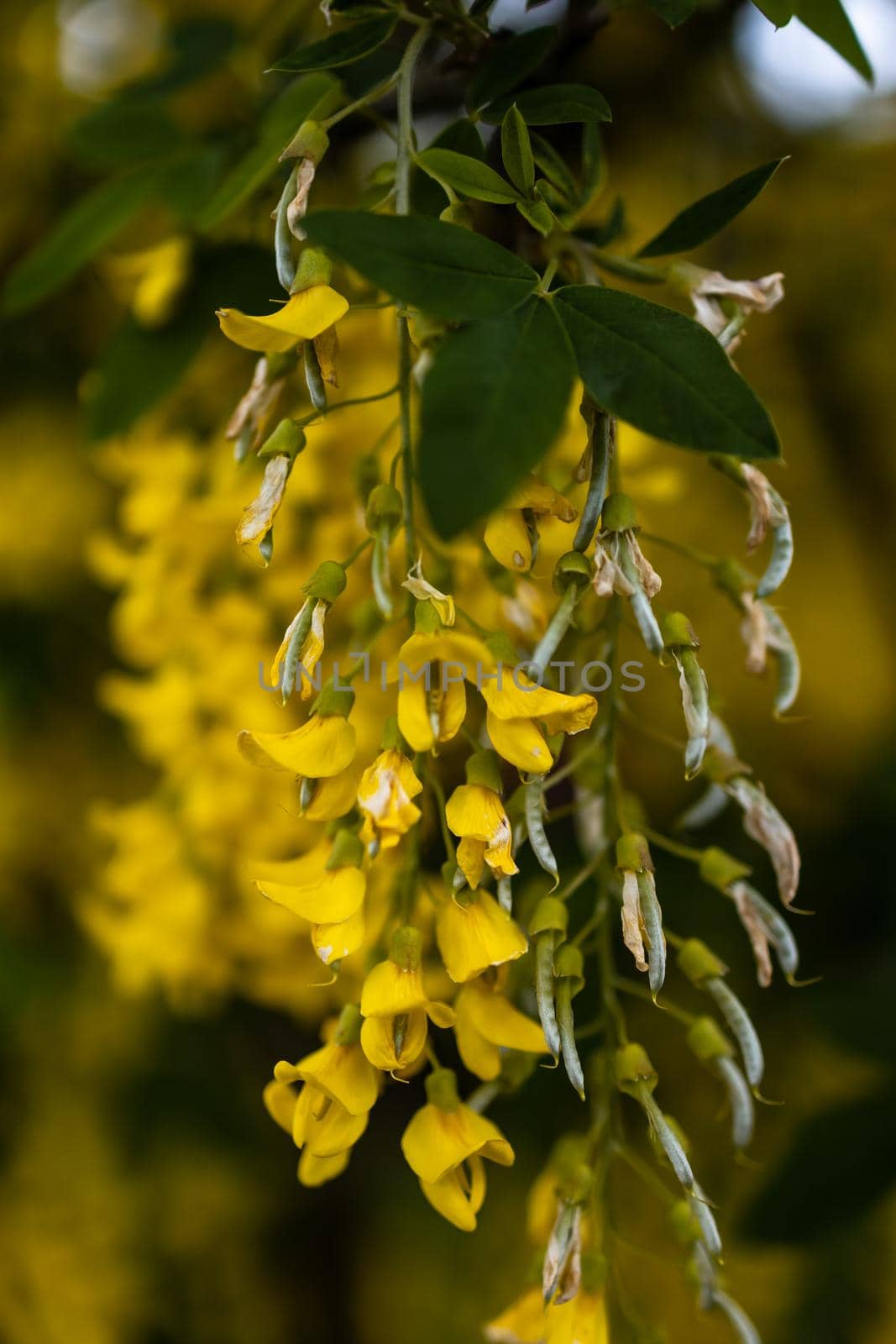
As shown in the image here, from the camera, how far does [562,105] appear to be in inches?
17.6

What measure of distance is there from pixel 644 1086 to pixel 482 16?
49 centimetres

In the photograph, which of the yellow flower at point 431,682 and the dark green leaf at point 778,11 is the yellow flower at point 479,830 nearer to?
the yellow flower at point 431,682

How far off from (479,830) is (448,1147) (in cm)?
15

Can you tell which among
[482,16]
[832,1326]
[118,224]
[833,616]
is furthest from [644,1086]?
[833,616]

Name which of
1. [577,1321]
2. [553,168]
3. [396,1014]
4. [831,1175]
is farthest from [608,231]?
[831,1175]

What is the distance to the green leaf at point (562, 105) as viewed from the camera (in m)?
0.44

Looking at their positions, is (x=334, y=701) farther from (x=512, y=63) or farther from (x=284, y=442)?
(x=512, y=63)

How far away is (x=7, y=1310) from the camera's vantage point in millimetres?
1260

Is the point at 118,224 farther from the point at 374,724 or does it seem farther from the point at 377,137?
the point at 374,724

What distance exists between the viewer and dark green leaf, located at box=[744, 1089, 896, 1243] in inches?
29.2

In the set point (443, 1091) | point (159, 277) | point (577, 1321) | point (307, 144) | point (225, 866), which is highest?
point (307, 144)

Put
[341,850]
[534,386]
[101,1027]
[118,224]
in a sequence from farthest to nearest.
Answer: [101,1027] → [118,224] → [341,850] → [534,386]

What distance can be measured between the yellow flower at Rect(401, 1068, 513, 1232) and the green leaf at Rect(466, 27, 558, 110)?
1.43 feet

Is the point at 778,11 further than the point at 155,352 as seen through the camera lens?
No
